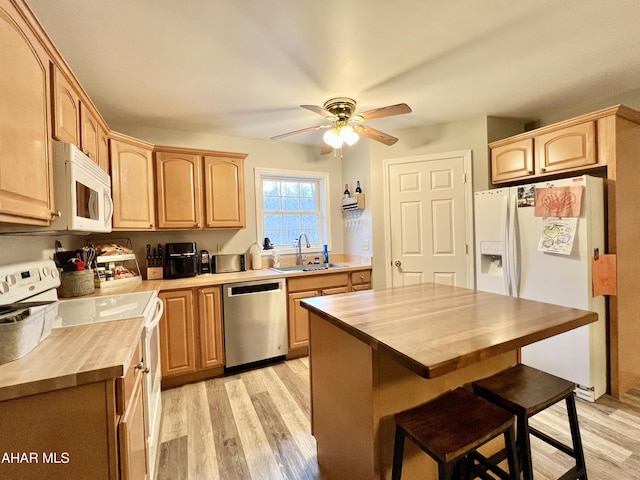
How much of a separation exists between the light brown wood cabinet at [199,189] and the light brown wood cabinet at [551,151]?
259 centimetres

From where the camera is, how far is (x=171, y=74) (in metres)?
2.01

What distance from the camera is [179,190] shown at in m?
2.81

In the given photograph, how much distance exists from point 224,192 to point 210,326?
132 cm

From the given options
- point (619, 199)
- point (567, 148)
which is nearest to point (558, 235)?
point (619, 199)

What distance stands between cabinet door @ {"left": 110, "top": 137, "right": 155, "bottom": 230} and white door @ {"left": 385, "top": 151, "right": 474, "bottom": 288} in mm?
2420

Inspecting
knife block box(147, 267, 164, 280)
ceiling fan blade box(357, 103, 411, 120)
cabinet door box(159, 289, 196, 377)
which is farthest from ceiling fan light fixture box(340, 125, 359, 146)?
knife block box(147, 267, 164, 280)

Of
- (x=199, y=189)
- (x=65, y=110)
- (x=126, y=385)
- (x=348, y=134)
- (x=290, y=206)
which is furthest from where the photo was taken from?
(x=290, y=206)

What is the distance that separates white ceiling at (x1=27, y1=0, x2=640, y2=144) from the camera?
149cm

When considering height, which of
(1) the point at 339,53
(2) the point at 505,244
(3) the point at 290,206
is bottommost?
(2) the point at 505,244

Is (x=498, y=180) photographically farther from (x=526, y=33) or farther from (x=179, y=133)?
(x=179, y=133)

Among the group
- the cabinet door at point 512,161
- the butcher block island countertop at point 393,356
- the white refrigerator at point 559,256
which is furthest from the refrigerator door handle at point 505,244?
the butcher block island countertop at point 393,356

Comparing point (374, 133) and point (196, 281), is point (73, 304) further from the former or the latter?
point (374, 133)

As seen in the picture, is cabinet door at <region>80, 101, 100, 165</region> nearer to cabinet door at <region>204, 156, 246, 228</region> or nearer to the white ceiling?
the white ceiling

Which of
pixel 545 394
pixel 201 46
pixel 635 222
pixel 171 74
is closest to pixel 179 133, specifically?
pixel 171 74
